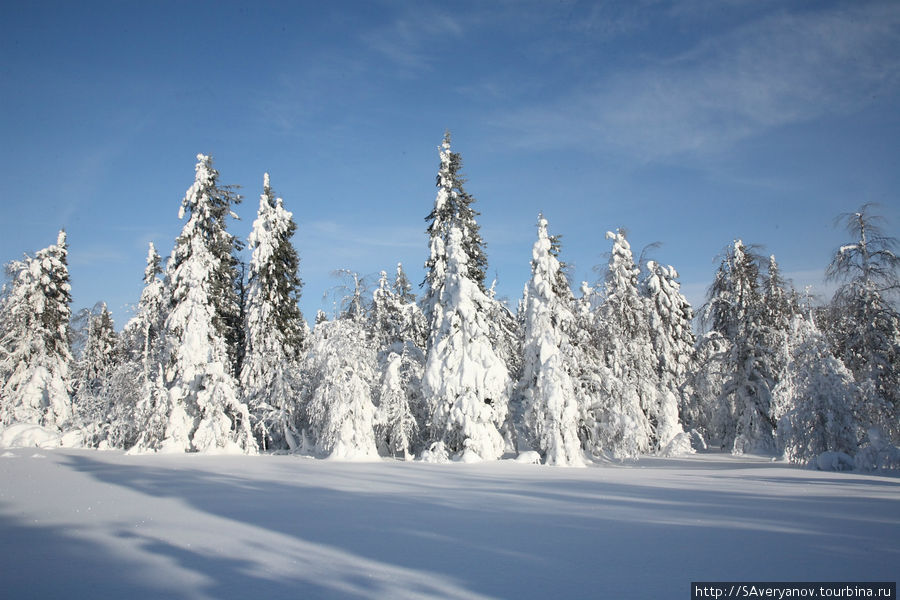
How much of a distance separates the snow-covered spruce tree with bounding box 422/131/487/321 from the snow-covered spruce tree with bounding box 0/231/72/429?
2561cm

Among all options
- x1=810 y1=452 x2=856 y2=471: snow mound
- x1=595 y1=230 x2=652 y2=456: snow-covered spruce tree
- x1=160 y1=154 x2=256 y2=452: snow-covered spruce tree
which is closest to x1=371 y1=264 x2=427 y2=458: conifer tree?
x1=160 y1=154 x2=256 y2=452: snow-covered spruce tree

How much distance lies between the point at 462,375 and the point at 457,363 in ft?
2.35

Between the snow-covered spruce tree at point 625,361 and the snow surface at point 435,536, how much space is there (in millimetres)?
9062

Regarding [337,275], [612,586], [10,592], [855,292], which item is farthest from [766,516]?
[337,275]

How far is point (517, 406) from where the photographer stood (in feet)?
88.4

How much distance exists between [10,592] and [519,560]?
621cm

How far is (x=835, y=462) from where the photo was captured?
58.1ft

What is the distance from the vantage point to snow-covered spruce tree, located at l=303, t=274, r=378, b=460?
80.9ft

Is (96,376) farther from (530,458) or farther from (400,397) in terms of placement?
(530,458)


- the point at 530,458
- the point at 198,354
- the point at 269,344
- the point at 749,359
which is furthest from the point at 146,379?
the point at 749,359

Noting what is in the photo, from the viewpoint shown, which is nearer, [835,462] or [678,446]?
[835,462]

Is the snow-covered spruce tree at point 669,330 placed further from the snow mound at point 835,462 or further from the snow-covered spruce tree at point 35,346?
the snow-covered spruce tree at point 35,346

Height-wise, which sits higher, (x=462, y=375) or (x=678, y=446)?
(x=462, y=375)

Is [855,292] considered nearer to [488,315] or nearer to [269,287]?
[488,315]
